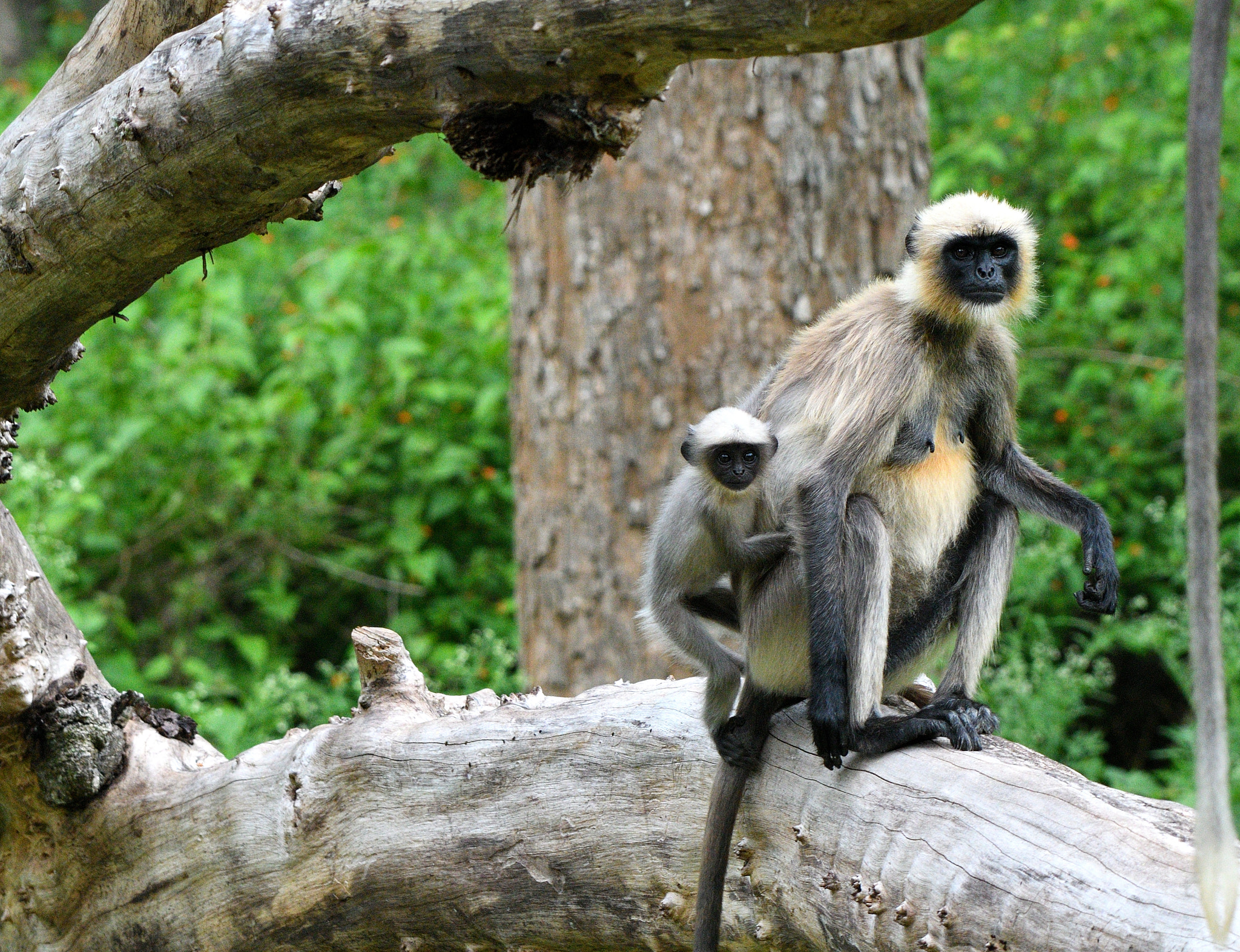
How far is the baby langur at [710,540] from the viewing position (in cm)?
308

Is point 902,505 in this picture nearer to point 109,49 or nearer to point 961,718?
point 961,718

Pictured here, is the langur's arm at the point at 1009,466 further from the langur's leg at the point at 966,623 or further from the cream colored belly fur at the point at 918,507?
the cream colored belly fur at the point at 918,507

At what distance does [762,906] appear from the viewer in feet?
9.14

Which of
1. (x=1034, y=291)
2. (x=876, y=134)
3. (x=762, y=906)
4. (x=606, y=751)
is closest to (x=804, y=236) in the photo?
(x=876, y=134)

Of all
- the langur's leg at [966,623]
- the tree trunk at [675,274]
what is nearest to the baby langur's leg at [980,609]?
the langur's leg at [966,623]

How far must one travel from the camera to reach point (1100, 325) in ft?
21.9

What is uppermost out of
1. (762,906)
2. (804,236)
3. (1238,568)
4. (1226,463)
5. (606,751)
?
(804,236)

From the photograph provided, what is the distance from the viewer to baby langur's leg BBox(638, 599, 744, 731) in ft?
9.84

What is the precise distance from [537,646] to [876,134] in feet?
8.37

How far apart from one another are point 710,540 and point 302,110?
1.47 m

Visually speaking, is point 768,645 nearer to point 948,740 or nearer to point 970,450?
point 948,740

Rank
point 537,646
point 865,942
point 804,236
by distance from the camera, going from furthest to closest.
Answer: point 537,646, point 804,236, point 865,942

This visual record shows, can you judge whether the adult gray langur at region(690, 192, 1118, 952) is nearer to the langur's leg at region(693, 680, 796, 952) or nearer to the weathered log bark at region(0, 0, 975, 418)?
the langur's leg at region(693, 680, 796, 952)

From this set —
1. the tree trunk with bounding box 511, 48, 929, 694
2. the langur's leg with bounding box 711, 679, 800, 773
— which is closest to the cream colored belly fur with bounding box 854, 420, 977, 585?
the langur's leg with bounding box 711, 679, 800, 773
